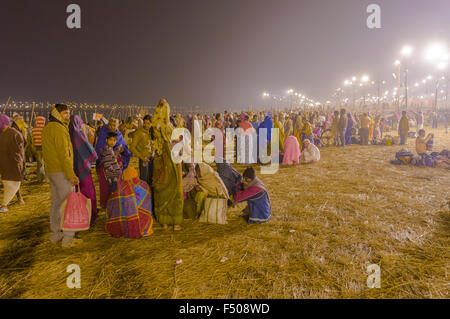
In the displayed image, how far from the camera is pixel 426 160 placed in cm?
829

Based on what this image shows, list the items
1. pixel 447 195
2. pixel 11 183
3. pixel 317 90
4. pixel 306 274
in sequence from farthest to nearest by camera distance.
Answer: pixel 317 90 < pixel 447 195 < pixel 11 183 < pixel 306 274

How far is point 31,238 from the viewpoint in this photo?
12.9ft

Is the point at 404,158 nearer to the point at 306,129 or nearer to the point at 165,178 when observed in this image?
the point at 306,129

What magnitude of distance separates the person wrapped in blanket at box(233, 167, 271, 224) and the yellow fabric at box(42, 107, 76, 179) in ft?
8.49

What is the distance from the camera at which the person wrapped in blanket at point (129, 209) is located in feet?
12.2

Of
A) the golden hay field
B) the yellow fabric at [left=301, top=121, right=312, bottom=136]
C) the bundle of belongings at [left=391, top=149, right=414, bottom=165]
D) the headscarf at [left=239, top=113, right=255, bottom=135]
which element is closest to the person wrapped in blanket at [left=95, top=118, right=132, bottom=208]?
the golden hay field

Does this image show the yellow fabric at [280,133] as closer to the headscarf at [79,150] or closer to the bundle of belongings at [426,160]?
the bundle of belongings at [426,160]

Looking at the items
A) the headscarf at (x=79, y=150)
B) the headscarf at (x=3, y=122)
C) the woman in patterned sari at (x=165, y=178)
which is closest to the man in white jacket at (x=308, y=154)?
the woman in patterned sari at (x=165, y=178)

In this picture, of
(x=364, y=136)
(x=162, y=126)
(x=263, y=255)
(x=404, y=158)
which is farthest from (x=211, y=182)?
(x=364, y=136)

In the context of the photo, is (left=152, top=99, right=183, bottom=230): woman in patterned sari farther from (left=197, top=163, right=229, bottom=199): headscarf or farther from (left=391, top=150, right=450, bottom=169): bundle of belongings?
(left=391, top=150, right=450, bottom=169): bundle of belongings
